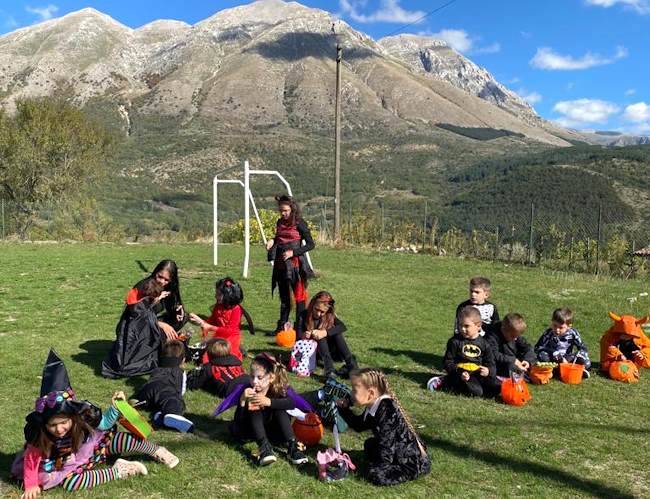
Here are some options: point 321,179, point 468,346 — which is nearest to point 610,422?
point 468,346

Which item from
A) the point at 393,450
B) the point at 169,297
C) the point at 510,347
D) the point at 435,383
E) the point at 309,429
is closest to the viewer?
the point at 393,450

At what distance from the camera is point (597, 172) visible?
81.4 meters

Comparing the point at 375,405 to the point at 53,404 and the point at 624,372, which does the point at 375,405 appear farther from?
the point at 624,372

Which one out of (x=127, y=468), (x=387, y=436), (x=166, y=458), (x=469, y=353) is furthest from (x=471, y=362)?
(x=127, y=468)

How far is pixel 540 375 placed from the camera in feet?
23.3

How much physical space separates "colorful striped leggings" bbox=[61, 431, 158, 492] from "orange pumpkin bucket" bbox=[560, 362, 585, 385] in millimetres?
5023

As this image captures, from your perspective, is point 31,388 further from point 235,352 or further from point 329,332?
point 329,332

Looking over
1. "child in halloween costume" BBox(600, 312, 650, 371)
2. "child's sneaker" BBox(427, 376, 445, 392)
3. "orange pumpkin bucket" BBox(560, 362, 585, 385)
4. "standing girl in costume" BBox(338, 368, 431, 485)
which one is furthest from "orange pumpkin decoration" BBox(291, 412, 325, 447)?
"child in halloween costume" BBox(600, 312, 650, 371)

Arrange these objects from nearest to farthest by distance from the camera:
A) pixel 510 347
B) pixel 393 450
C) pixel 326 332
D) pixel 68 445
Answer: pixel 68 445 < pixel 393 450 < pixel 326 332 < pixel 510 347

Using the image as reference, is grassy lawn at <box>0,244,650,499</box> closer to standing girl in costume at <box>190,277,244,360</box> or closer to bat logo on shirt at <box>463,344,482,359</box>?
bat logo on shirt at <box>463,344,482,359</box>

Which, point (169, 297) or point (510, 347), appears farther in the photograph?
point (169, 297)

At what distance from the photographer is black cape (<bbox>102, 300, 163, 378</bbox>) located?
6.57m

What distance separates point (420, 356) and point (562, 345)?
1.87 metres

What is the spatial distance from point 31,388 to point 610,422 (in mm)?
5859
